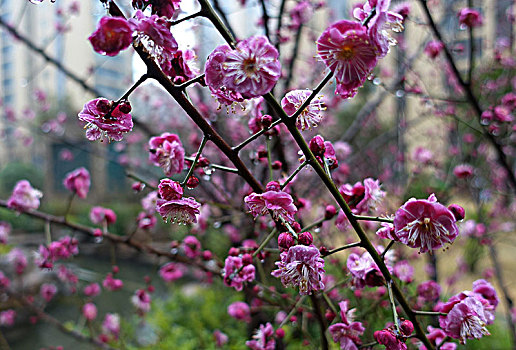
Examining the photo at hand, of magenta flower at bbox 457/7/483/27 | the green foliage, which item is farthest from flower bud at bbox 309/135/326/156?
the green foliage

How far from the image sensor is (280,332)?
78 centimetres

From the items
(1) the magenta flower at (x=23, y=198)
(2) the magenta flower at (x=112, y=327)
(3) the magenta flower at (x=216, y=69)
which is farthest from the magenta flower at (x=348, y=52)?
(2) the magenta flower at (x=112, y=327)

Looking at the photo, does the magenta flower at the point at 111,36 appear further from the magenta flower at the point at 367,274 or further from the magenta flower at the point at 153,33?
the magenta flower at the point at 367,274

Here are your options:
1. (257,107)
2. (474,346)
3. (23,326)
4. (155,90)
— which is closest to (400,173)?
(474,346)

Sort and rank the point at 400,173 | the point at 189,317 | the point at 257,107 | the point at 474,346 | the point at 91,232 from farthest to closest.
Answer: the point at 189,317, the point at 400,173, the point at 474,346, the point at 91,232, the point at 257,107

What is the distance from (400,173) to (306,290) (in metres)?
2.16

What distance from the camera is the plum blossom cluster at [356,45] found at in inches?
15.9

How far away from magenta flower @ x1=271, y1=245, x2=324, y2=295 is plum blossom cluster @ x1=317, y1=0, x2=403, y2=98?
209 mm

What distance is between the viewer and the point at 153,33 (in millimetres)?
406

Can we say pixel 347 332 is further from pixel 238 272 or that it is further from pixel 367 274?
pixel 238 272

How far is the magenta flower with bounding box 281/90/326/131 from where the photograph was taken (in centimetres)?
51

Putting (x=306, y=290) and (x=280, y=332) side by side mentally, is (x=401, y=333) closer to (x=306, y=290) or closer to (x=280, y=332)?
(x=306, y=290)

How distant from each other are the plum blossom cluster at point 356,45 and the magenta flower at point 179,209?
25cm

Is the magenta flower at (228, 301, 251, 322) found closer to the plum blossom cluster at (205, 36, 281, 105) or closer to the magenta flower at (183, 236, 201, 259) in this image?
the magenta flower at (183, 236, 201, 259)
